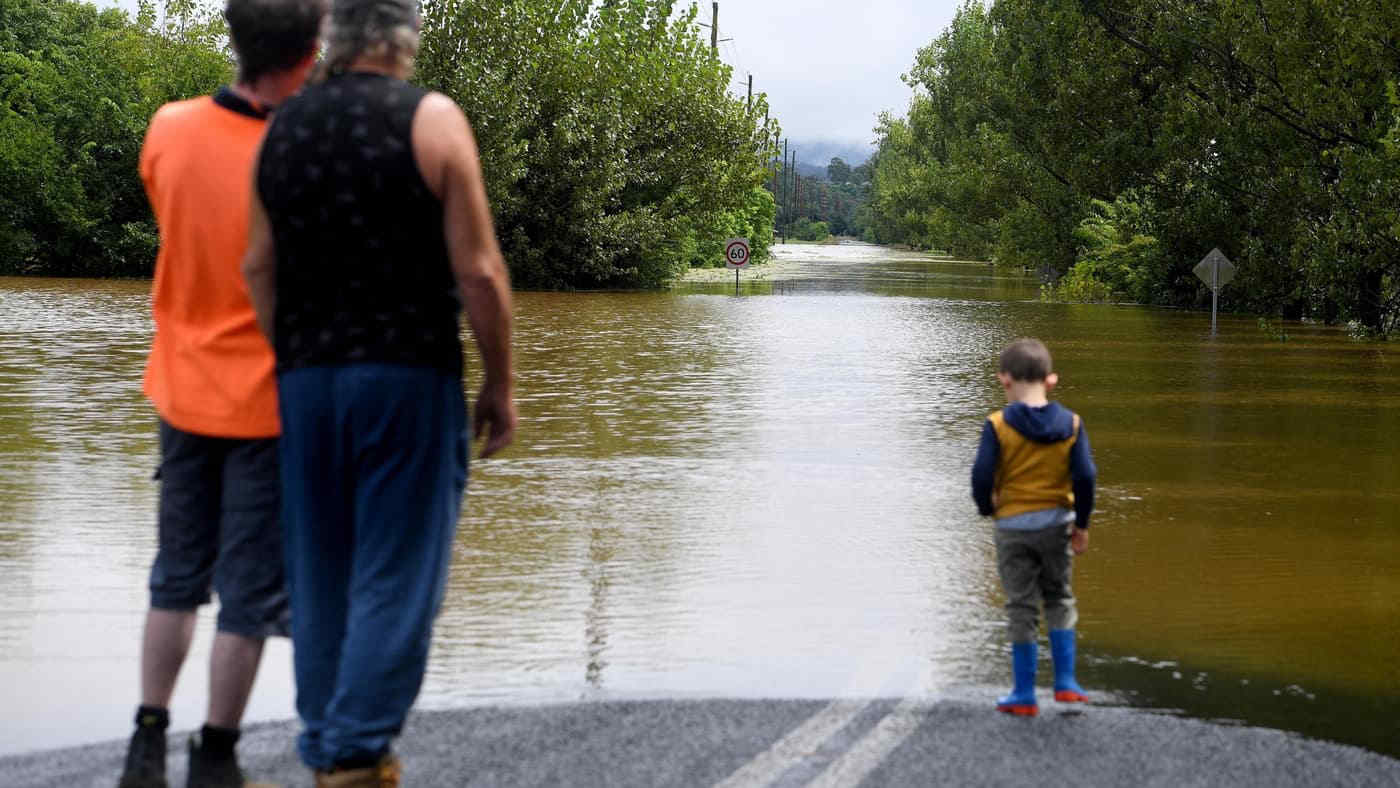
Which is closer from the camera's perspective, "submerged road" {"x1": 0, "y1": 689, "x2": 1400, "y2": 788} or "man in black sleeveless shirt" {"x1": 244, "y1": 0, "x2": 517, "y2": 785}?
"man in black sleeveless shirt" {"x1": 244, "y1": 0, "x2": 517, "y2": 785}

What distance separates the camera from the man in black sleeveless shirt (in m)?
3.84

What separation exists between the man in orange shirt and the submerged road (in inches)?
11.4

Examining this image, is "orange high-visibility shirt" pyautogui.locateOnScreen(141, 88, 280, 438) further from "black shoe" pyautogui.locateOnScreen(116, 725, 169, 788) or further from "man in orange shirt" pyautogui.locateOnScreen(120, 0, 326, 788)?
"black shoe" pyautogui.locateOnScreen(116, 725, 169, 788)

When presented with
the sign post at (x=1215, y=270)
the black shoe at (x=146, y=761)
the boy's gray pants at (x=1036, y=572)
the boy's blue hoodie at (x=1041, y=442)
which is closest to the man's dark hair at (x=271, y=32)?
the black shoe at (x=146, y=761)

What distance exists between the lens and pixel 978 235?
3329 inches

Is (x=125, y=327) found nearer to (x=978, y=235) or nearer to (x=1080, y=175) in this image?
(x=1080, y=175)

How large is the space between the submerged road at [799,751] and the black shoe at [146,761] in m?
0.13

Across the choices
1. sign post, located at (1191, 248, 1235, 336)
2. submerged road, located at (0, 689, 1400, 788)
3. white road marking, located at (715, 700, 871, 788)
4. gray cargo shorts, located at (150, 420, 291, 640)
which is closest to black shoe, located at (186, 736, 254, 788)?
submerged road, located at (0, 689, 1400, 788)

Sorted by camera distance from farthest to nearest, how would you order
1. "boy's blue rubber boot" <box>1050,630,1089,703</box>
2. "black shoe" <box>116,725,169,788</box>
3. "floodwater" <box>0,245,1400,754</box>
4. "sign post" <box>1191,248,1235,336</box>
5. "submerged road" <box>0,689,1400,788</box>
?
"sign post" <box>1191,248,1235,336</box>, "floodwater" <box>0,245,1400,754</box>, "boy's blue rubber boot" <box>1050,630,1089,703</box>, "submerged road" <box>0,689,1400,788</box>, "black shoe" <box>116,725,169,788</box>

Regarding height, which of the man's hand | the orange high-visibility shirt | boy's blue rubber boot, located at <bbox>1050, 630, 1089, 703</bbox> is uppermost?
the orange high-visibility shirt

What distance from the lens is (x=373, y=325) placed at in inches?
153

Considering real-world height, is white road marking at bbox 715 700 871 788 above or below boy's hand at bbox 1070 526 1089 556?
below

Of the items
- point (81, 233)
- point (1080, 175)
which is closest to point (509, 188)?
point (81, 233)

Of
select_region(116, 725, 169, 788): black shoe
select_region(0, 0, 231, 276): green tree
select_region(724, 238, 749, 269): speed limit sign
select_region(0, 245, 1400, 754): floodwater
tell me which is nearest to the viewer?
select_region(116, 725, 169, 788): black shoe
